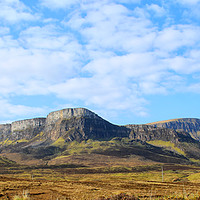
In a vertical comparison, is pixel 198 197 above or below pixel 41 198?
above

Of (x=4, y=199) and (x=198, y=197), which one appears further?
(x=4, y=199)

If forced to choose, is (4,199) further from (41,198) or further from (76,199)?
(76,199)

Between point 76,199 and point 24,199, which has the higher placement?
point 24,199

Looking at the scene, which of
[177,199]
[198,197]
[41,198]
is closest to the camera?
[198,197]

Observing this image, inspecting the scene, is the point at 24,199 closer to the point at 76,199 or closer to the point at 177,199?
the point at 76,199

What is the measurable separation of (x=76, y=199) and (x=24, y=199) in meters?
9.80

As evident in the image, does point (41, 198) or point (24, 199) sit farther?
point (41, 198)

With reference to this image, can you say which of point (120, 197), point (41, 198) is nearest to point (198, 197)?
point (120, 197)

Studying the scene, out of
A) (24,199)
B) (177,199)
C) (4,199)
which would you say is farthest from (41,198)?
(177,199)

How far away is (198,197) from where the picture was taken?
20109 mm

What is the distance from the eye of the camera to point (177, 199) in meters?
21.5

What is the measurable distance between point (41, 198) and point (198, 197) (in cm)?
1925

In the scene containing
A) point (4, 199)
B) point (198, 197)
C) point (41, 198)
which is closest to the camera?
point (198, 197)

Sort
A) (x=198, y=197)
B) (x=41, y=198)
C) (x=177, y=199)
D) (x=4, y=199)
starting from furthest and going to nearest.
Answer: (x=41, y=198) < (x=4, y=199) < (x=177, y=199) < (x=198, y=197)
